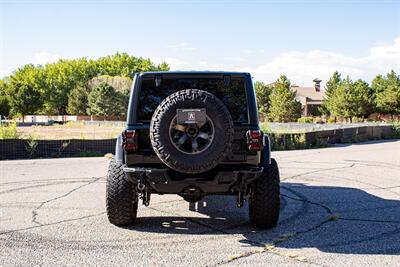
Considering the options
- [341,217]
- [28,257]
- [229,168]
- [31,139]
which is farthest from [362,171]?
[31,139]

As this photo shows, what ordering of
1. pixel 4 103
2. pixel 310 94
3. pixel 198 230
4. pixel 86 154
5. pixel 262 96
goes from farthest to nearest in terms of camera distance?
pixel 310 94 → pixel 4 103 → pixel 262 96 → pixel 86 154 → pixel 198 230

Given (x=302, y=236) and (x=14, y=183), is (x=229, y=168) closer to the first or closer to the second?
(x=302, y=236)

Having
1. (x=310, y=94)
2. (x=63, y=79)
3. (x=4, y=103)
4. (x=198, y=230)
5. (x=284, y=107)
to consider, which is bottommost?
(x=198, y=230)

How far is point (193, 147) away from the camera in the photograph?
4871 mm

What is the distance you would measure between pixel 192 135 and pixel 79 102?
87299 mm

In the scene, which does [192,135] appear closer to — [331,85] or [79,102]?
[331,85]

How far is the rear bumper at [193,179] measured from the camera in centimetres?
506

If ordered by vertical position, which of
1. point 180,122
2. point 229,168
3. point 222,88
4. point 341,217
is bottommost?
point 341,217

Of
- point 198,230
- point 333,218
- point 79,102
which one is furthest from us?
point 79,102

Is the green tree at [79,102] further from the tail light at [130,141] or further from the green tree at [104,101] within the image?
the tail light at [130,141]

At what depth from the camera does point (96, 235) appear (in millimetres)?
5301

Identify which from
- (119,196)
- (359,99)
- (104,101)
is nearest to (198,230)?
(119,196)

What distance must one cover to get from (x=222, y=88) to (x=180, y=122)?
954 millimetres

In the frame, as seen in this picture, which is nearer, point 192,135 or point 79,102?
point 192,135
